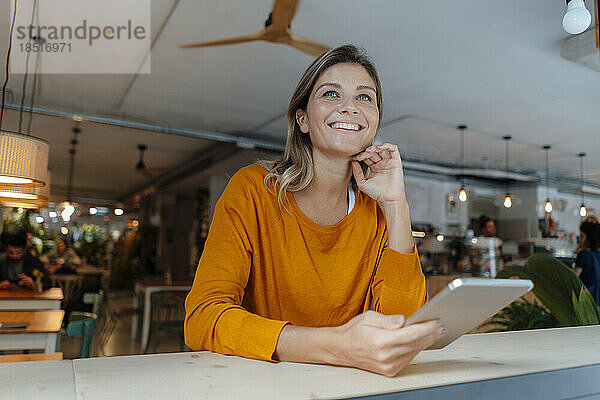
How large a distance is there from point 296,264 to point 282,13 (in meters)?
2.50

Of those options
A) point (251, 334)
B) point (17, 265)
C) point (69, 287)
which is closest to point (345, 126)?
point (251, 334)

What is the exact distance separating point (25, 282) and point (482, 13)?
5006 mm

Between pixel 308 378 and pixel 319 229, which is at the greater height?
pixel 319 229

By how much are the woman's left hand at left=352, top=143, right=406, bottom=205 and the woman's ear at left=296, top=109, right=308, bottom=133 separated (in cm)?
22

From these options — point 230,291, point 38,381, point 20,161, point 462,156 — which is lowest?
point 38,381

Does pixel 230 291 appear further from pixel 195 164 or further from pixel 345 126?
pixel 195 164

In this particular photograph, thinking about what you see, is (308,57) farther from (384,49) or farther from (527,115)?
(527,115)

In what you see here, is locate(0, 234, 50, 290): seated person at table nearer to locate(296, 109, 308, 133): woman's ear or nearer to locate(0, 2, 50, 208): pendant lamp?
locate(0, 2, 50, 208): pendant lamp

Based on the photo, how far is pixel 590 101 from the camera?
558 centimetres

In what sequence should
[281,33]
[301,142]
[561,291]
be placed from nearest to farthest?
[301,142] < [561,291] < [281,33]

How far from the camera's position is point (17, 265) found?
513cm

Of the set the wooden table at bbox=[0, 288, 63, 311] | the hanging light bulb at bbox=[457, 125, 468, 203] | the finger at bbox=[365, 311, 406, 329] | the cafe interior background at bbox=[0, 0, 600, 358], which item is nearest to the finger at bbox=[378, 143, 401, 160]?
the cafe interior background at bbox=[0, 0, 600, 358]

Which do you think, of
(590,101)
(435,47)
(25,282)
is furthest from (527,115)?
(25,282)

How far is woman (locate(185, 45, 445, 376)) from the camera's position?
1104 mm
